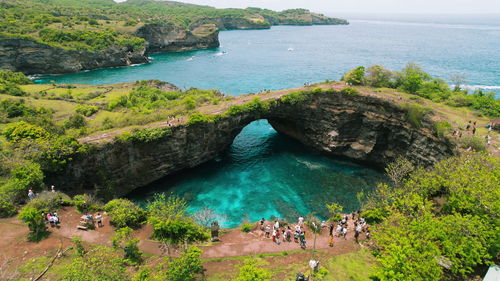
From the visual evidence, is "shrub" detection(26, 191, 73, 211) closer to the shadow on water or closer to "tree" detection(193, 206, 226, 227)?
the shadow on water

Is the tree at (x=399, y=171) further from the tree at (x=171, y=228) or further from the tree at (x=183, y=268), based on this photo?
the tree at (x=183, y=268)

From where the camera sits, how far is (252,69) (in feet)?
388

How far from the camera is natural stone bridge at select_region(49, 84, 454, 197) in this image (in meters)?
42.2

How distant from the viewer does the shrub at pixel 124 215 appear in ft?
99.2

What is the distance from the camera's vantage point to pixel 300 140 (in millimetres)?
61938

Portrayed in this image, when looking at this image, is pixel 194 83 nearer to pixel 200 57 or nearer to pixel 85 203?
pixel 200 57

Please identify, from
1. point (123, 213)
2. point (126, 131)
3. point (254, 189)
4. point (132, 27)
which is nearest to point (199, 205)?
point (254, 189)

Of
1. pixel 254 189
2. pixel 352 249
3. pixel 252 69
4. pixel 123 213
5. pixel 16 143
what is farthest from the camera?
pixel 252 69

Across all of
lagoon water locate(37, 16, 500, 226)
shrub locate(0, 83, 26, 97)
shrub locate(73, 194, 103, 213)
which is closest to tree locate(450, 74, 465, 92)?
lagoon water locate(37, 16, 500, 226)

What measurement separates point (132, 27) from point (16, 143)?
138495 millimetres

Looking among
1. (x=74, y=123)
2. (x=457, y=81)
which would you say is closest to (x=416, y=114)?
(x=457, y=81)

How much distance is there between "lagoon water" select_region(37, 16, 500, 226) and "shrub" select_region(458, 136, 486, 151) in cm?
1450

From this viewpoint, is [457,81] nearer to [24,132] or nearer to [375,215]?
[375,215]

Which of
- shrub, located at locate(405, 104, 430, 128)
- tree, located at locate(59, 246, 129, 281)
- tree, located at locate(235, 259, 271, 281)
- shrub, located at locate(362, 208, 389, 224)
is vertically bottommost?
shrub, located at locate(362, 208, 389, 224)
